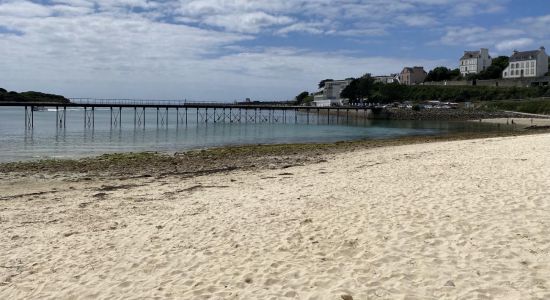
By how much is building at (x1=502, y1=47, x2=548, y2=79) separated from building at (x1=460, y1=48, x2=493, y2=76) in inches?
500

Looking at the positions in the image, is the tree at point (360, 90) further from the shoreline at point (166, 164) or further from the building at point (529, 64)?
the shoreline at point (166, 164)

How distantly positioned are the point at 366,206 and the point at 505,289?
3.51 m

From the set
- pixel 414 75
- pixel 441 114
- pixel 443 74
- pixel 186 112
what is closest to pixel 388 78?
pixel 414 75

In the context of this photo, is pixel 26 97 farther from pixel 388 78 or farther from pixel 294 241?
pixel 294 241

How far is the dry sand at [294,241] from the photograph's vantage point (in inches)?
186

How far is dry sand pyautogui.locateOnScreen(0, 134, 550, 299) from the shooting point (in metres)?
4.71

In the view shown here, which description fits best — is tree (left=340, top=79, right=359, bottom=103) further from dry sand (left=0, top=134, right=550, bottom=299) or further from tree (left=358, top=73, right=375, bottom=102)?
dry sand (left=0, top=134, right=550, bottom=299)

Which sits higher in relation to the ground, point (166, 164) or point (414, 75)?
point (414, 75)

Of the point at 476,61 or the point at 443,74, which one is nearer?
the point at 476,61

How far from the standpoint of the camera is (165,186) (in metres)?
11.8

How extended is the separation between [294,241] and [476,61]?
378ft

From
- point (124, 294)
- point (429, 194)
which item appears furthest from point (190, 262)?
point (429, 194)

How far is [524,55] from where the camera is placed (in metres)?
92.2

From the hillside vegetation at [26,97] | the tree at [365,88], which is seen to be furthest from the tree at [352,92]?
the hillside vegetation at [26,97]
